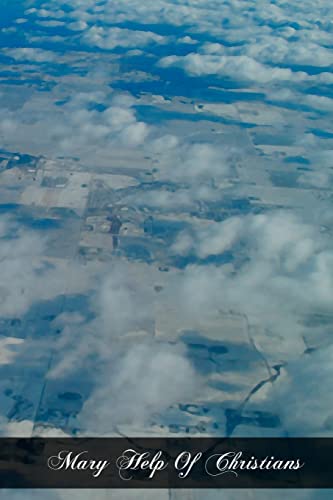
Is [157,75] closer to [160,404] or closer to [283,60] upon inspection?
[283,60]

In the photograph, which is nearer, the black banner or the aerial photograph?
the black banner

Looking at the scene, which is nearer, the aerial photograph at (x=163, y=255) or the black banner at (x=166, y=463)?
the black banner at (x=166, y=463)

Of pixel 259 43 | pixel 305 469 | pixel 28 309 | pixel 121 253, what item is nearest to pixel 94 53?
pixel 259 43

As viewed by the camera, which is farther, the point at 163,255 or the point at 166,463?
the point at 163,255

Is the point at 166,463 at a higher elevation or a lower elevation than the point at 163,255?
higher
